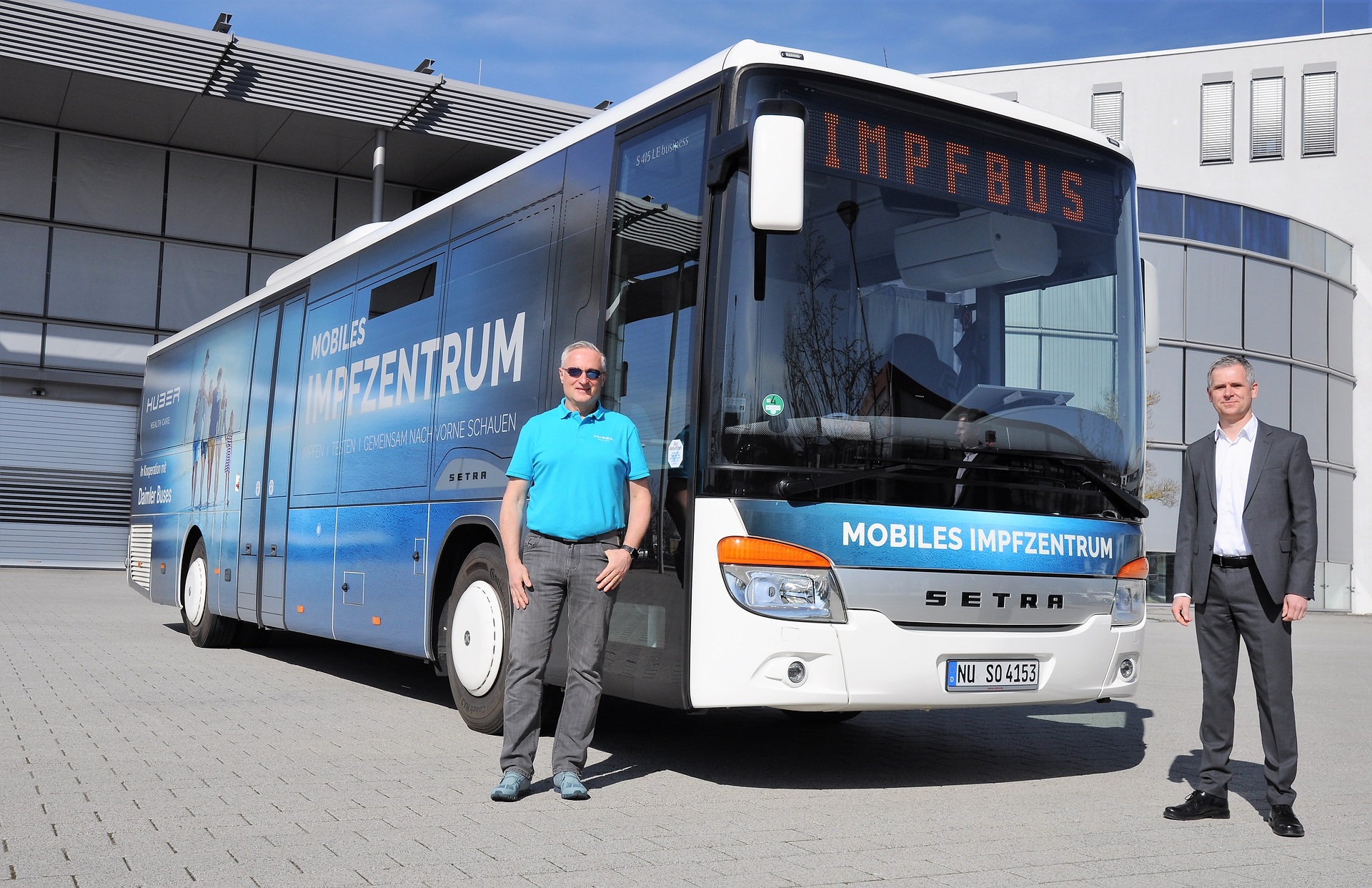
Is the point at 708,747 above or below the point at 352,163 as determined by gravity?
below

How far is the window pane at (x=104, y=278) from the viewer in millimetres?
28062

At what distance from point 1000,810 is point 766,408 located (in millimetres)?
1917

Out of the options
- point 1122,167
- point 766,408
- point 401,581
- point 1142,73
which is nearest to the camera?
point 766,408

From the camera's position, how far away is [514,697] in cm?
551

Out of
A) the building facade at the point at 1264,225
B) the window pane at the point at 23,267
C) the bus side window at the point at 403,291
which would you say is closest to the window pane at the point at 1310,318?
the building facade at the point at 1264,225

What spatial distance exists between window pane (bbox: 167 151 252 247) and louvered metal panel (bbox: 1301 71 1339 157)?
28.5 metres

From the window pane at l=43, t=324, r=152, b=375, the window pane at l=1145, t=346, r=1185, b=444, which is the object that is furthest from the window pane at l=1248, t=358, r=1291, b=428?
the window pane at l=43, t=324, r=152, b=375

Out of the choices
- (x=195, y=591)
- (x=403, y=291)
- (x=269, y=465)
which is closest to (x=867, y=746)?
(x=403, y=291)

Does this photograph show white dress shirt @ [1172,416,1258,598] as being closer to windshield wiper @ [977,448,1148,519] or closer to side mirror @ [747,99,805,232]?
windshield wiper @ [977,448,1148,519]

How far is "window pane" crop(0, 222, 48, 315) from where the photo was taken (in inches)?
1084

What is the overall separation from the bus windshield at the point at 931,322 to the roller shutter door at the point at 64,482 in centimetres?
2510

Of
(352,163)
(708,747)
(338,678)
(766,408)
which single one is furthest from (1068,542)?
(352,163)

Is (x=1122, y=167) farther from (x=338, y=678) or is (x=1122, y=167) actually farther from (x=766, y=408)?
(x=338, y=678)

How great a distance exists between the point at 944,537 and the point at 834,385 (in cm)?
81
